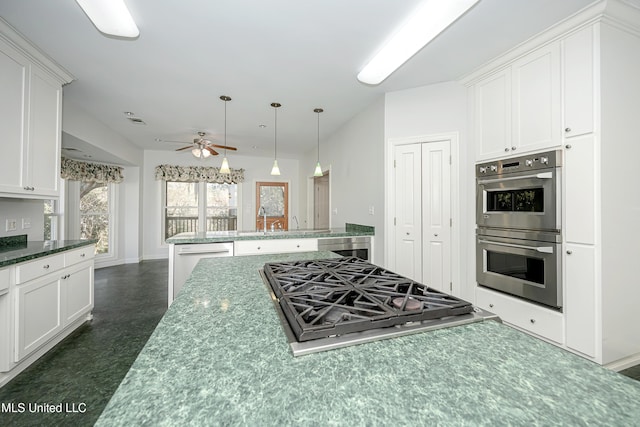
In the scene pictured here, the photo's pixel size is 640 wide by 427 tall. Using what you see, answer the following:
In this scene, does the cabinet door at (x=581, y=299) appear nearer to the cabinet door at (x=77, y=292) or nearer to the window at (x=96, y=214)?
the cabinet door at (x=77, y=292)

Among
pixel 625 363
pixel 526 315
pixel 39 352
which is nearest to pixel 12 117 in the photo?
pixel 39 352

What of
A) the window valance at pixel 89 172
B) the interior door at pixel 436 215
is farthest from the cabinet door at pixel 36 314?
the interior door at pixel 436 215

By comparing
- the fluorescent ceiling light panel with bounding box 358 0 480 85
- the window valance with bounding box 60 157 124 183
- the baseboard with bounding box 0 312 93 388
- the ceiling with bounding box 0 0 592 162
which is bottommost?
the baseboard with bounding box 0 312 93 388

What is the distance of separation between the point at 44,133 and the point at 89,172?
3072mm

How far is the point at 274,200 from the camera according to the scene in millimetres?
7051

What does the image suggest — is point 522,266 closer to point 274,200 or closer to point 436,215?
point 436,215

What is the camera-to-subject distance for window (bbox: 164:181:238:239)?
6375 mm

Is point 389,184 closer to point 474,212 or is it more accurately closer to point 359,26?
point 474,212

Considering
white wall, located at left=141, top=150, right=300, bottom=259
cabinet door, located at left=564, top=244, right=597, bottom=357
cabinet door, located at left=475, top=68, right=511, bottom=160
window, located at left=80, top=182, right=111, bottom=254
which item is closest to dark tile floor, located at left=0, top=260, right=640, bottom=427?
cabinet door, located at left=564, top=244, right=597, bottom=357

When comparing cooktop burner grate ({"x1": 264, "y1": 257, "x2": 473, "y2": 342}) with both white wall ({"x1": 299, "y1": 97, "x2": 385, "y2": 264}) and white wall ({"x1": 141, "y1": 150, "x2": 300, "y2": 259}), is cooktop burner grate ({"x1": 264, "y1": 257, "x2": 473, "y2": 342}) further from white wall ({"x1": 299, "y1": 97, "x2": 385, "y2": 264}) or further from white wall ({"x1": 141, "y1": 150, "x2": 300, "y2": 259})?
white wall ({"x1": 141, "y1": 150, "x2": 300, "y2": 259})

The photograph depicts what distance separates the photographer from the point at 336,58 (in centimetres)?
251

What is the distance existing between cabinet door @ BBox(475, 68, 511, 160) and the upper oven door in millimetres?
295

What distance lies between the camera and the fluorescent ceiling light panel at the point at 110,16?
1.54m

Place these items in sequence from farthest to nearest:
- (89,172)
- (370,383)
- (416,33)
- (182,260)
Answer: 1. (89,172)
2. (182,260)
3. (416,33)
4. (370,383)
